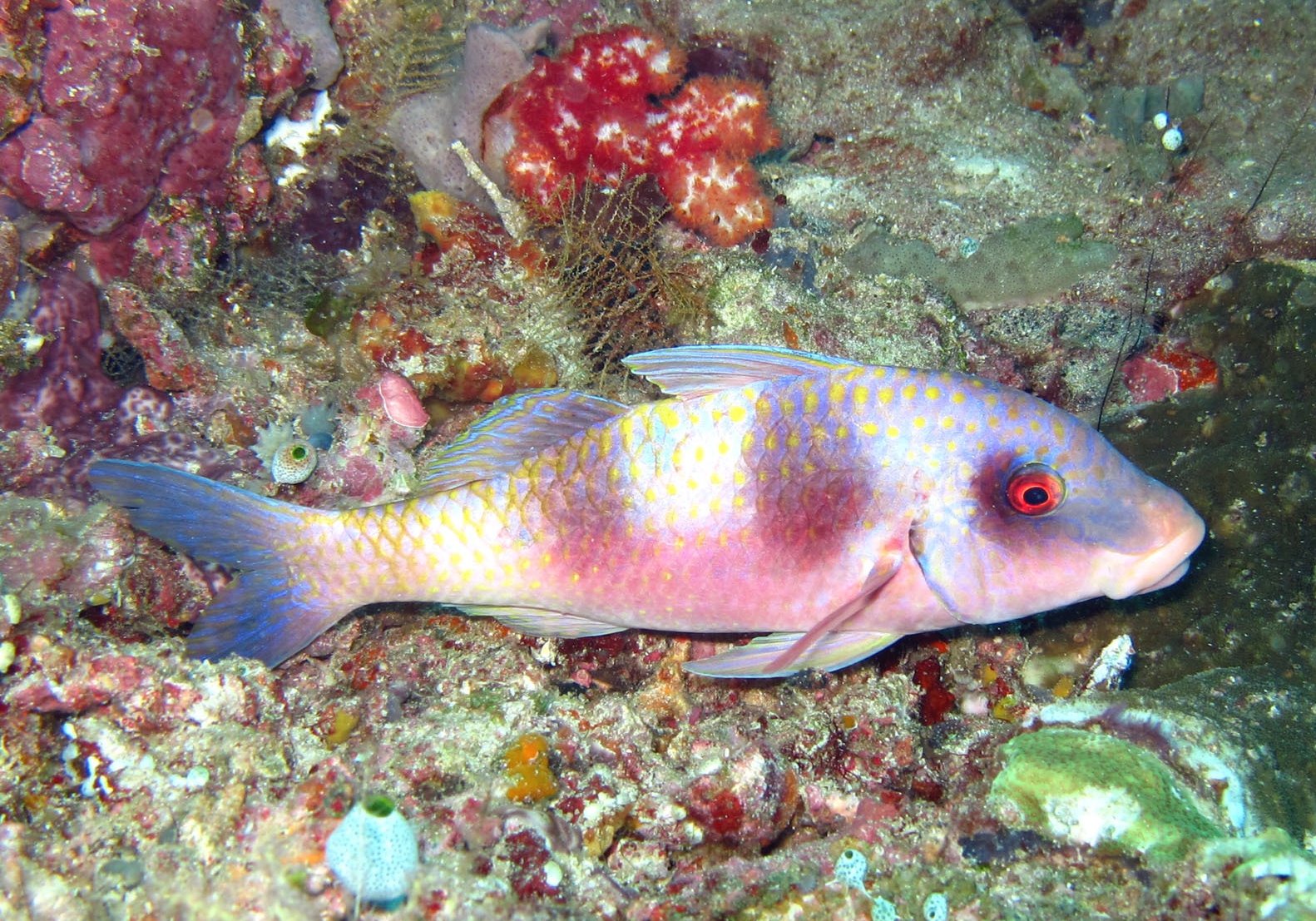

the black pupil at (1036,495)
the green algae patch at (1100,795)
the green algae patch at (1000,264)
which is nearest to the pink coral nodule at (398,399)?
the green algae patch at (1000,264)

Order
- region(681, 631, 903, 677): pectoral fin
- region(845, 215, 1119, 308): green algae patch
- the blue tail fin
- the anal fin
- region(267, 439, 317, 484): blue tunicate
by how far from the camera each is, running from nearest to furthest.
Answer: region(681, 631, 903, 677): pectoral fin
the blue tail fin
the anal fin
region(267, 439, 317, 484): blue tunicate
region(845, 215, 1119, 308): green algae patch

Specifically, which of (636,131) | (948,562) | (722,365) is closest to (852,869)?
(948,562)

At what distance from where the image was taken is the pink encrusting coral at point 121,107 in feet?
11.3

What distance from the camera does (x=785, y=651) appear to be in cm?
269

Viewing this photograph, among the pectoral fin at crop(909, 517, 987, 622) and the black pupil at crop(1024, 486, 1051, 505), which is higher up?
the black pupil at crop(1024, 486, 1051, 505)

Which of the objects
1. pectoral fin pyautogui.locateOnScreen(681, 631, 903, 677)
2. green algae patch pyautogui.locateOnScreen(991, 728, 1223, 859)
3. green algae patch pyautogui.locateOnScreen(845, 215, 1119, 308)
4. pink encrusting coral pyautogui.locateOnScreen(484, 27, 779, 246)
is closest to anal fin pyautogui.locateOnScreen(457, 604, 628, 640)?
pectoral fin pyautogui.locateOnScreen(681, 631, 903, 677)

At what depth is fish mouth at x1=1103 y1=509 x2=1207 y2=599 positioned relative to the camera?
8.09 feet

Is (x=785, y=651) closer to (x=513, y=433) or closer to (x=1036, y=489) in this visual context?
(x=1036, y=489)

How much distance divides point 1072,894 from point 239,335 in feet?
16.1

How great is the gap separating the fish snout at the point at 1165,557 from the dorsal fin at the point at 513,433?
2058 mm

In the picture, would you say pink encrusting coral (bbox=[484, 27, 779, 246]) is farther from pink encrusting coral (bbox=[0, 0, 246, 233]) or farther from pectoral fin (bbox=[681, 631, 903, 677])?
pectoral fin (bbox=[681, 631, 903, 677])

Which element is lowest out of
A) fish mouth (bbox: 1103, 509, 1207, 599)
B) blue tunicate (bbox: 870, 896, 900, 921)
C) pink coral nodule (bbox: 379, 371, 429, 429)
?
blue tunicate (bbox: 870, 896, 900, 921)

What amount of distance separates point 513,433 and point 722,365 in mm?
992

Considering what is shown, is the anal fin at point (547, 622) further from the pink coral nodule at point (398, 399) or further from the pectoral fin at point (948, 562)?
the pectoral fin at point (948, 562)
